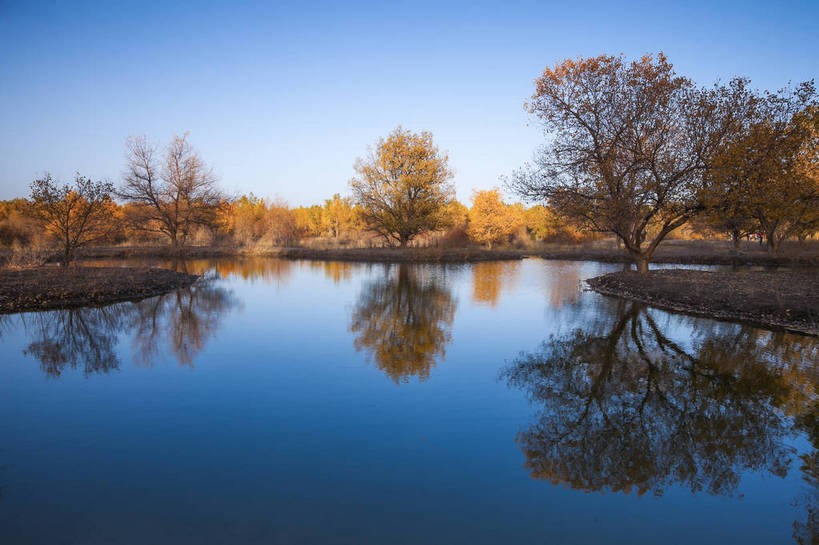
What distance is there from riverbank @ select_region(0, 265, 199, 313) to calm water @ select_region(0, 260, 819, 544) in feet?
9.94

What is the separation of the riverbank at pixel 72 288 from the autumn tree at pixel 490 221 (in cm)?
5175

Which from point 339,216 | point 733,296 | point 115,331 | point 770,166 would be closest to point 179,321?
point 115,331

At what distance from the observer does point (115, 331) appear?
12453 mm

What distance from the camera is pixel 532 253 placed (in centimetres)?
5222

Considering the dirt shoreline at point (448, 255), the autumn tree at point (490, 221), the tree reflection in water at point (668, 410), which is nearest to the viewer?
the tree reflection in water at point (668, 410)

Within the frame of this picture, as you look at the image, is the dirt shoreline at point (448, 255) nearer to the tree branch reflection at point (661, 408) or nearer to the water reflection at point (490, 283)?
the water reflection at point (490, 283)

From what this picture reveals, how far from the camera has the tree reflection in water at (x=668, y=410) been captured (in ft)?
17.7

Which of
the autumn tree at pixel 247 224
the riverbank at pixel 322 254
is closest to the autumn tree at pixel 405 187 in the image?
the riverbank at pixel 322 254

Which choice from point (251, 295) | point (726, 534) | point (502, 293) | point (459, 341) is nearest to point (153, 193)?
point (251, 295)

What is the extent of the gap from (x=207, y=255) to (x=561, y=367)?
44570 millimetres

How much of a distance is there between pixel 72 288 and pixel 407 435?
16844mm

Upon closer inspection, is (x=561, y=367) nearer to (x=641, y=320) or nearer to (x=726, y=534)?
(x=726, y=534)

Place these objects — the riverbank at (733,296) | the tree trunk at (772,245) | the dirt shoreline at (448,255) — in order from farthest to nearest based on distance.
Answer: the tree trunk at (772,245), the dirt shoreline at (448,255), the riverbank at (733,296)

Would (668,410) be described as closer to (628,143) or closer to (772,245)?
(628,143)
